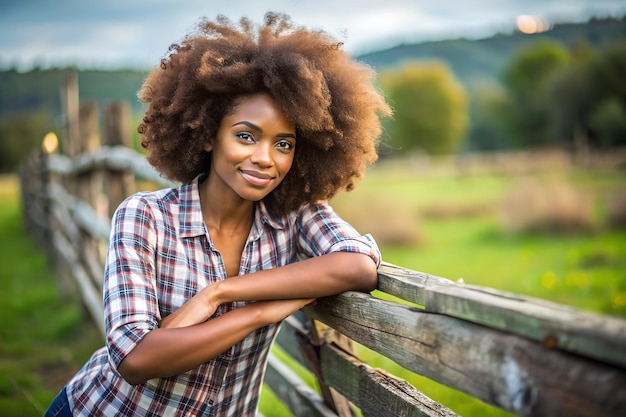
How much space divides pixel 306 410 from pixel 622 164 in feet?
81.8

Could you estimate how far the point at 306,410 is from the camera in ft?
8.86

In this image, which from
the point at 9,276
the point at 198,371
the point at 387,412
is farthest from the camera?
the point at 9,276

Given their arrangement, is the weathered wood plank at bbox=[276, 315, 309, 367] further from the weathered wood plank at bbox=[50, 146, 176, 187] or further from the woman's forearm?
the weathered wood plank at bbox=[50, 146, 176, 187]

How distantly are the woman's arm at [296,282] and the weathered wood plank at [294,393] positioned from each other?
2.69 feet

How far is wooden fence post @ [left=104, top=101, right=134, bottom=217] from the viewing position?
5.04 meters

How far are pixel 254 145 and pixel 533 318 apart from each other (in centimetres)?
128

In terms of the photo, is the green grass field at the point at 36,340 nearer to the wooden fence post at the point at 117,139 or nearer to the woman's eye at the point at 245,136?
the wooden fence post at the point at 117,139

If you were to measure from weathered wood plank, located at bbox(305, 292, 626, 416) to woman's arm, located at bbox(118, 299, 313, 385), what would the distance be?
47 centimetres

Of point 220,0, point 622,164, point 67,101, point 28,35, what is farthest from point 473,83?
point 220,0

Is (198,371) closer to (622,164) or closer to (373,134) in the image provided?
(373,134)

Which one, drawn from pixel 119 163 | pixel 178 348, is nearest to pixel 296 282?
pixel 178 348

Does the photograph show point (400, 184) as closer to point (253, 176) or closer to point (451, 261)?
point (451, 261)

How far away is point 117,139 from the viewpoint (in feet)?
17.2

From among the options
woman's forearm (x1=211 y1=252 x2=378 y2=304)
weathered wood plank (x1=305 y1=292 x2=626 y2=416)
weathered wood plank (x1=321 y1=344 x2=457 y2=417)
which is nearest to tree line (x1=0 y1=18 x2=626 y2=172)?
weathered wood plank (x1=321 y1=344 x2=457 y2=417)
